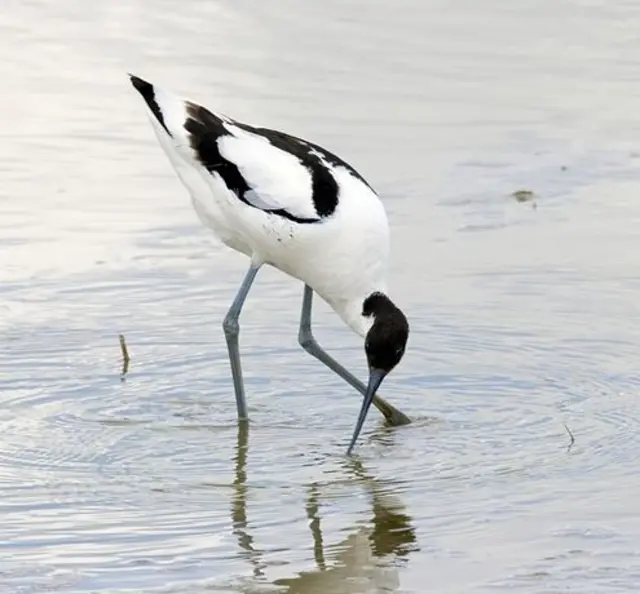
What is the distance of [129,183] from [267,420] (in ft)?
9.49

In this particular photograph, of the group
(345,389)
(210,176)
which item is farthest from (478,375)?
(210,176)

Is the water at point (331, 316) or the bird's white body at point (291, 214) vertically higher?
the bird's white body at point (291, 214)

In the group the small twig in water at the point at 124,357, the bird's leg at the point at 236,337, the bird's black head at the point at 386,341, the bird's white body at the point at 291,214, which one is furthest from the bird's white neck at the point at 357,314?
the small twig in water at the point at 124,357

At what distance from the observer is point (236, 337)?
21.5 ft

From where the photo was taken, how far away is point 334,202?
6320 mm

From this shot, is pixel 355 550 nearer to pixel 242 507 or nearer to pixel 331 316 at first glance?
pixel 242 507

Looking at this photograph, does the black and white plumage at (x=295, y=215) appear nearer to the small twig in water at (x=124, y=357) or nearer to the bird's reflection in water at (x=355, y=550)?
the small twig in water at (x=124, y=357)

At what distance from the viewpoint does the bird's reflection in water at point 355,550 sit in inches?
180

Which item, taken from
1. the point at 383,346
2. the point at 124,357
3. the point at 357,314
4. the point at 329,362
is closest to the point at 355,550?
the point at 383,346

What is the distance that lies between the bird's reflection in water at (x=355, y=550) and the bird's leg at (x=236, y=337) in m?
0.77

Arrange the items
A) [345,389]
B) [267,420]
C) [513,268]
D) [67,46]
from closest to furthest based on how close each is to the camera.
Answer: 1. [267,420]
2. [345,389]
3. [513,268]
4. [67,46]

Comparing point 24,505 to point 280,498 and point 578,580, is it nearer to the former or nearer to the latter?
point 280,498

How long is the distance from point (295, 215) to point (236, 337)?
503 millimetres

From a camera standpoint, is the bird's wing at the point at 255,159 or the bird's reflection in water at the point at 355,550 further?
the bird's wing at the point at 255,159
